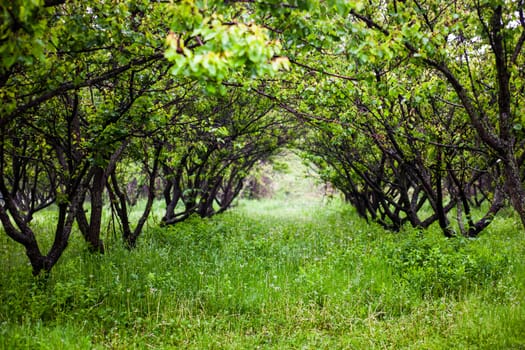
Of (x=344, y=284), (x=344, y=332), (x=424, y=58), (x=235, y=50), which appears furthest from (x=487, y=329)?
(x=235, y=50)

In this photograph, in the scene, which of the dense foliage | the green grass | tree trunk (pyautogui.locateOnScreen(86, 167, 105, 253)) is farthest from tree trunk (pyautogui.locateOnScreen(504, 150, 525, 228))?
tree trunk (pyautogui.locateOnScreen(86, 167, 105, 253))

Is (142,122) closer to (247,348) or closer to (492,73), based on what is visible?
(247,348)

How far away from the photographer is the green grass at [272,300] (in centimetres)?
455

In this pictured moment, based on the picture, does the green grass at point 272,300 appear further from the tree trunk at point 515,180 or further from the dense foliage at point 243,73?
the tree trunk at point 515,180

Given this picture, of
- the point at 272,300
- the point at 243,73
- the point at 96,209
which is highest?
the point at 243,73

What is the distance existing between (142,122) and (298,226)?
315 inches

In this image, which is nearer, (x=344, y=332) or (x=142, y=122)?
(x=344, y=332)

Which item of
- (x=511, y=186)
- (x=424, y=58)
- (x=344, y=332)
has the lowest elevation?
(x=344, y=332)

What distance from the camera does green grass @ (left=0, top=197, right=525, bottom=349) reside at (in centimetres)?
455

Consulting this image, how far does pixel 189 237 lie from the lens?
31.6ft

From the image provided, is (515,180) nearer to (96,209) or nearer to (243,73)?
(243,73)

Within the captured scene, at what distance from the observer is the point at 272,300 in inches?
220

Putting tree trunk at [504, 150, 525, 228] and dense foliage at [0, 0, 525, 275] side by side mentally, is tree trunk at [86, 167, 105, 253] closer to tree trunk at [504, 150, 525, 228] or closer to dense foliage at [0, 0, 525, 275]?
dense foliage at [0, 0, 525, 275]

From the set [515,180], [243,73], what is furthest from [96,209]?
[515,180]
